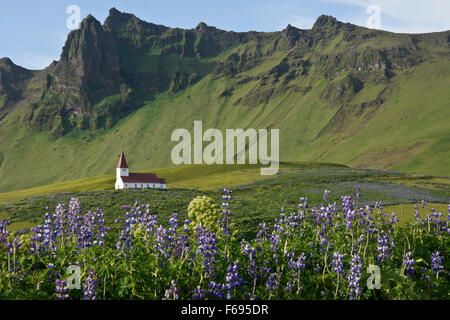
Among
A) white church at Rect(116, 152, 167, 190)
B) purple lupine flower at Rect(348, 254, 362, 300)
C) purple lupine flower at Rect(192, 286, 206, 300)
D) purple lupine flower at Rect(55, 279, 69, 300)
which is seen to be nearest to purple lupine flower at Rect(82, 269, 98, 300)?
purple lupine flower at Rect(55, 279, 69, 300)

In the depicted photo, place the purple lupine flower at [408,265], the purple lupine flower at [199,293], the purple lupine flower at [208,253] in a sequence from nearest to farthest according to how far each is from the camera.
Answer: the purple lupine flower at [199,293] < the purple lupine flower at [208,253] < the purple lupine flower at [408,265]

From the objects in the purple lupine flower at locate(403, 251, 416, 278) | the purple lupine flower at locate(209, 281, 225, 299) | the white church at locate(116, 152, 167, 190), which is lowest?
the purple lupine flower at locate(209, 281, 225, 299)

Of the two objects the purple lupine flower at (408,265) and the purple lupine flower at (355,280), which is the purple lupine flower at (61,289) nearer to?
the purple lupine flower at (355,280)

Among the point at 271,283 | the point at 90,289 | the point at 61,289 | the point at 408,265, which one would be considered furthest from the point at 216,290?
the point at 408,265

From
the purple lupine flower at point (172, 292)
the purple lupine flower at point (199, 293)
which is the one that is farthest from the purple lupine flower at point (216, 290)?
the purple lupine flower at point (172, 292)

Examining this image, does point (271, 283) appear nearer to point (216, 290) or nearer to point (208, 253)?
point (216, 290)

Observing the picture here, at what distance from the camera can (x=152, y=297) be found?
797 centimetres

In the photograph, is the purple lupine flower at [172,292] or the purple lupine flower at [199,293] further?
the purple lupine flower at [199,293]

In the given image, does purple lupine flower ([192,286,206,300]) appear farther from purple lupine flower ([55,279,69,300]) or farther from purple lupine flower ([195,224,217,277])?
purple lupine flower ([55,279,69,300])

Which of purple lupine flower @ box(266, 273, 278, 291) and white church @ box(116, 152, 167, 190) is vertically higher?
white church @ box(116, 152, 167, 190)

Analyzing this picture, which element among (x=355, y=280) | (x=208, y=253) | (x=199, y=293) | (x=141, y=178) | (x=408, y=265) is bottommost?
(x=199, y=293)

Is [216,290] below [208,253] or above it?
below
